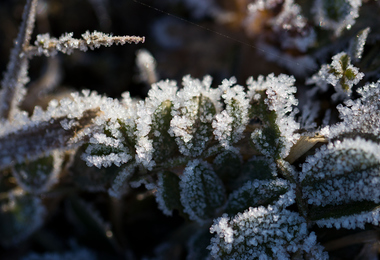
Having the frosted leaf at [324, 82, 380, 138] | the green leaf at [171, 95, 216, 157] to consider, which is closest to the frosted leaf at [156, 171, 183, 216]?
the green leaf at [171, 95, 216, 157]

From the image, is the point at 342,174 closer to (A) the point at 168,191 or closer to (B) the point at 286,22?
(A) the point at 168,191

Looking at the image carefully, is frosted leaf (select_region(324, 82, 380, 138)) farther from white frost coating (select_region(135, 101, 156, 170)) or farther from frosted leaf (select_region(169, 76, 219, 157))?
white frost coating (select_region(135, 101, 156, 170))

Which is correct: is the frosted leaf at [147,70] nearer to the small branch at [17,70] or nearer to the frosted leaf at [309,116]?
the small branch at [17,70]

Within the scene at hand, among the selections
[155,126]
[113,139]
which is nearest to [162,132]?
[155,126]

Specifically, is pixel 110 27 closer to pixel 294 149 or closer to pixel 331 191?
pixel 294 149

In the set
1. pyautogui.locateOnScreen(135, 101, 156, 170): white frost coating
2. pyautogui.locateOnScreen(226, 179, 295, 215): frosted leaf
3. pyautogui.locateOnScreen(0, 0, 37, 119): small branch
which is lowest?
pyautogui.locateOnScreen(226, 179, 295, 215): frosted leaf

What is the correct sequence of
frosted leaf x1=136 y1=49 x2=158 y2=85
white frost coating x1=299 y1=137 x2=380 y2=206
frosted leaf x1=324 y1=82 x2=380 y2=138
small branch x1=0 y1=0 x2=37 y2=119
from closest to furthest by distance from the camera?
1. white frost coating x1=299 y1=137 x2=380 y2=206
2. frosted leaf x1=324 y1=82 x2=380 y2=138
3. small branch x1=0 y1=0 x2=37 y2=119
4. frosted leaf x1=136 y1=49 x2=158 y2=85
